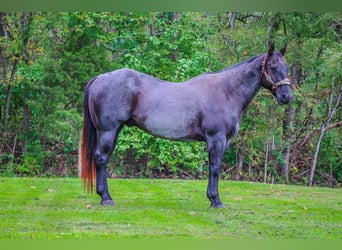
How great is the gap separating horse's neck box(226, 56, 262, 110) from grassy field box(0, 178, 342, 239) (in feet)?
4.66

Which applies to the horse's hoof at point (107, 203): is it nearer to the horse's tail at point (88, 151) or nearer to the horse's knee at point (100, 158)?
the horse's tail at point (88, 151)

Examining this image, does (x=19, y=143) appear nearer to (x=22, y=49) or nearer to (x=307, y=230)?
(x=22, y=49)

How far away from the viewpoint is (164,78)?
38.2 feet

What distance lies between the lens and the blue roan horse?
22.1 ft

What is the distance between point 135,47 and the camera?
11.9 metres

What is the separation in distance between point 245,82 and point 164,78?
192 inches

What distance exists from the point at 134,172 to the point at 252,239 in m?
7.47

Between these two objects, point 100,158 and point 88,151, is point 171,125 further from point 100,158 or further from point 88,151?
point 88,151

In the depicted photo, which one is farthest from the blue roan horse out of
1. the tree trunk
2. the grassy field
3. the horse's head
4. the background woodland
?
the tree trunk

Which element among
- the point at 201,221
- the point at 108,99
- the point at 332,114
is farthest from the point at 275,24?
the point at 201,221

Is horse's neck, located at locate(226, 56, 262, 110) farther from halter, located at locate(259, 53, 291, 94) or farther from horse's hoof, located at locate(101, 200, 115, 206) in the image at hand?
horse's hoof, located at locate(101, 200, 115, 206)

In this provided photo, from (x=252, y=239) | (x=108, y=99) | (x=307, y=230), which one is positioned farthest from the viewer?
(x=108, y=99)

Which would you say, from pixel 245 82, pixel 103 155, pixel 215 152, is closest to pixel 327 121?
pixel 245 82

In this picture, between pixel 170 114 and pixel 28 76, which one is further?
pixel 28 76
